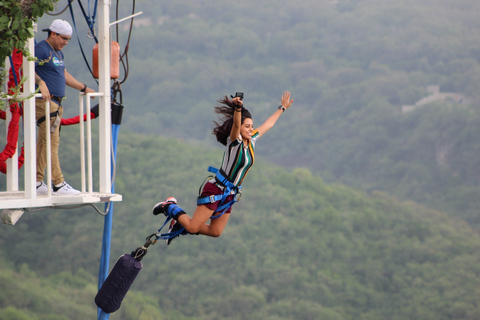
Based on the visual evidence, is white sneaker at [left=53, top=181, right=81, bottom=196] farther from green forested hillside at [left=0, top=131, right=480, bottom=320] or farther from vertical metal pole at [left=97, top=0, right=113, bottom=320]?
green forested hillside at [left=0, top=131, right=480, bottom=320]

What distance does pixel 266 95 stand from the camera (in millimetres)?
95875

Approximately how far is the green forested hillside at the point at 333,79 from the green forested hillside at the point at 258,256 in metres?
12.3

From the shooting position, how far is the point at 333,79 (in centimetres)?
9519

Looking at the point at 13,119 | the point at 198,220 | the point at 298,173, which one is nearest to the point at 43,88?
the point at 13,119

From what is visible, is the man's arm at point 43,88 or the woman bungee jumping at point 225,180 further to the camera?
the woman bungee jumping at point 225,180

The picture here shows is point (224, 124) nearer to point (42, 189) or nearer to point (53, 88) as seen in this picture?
point (53, 88)

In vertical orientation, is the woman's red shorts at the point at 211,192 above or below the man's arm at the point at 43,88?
below

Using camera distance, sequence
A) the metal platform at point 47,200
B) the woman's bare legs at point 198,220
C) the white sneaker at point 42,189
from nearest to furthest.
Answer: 1. the metal platform at point 47,200
2. the woman's bare legs at point 198,220
3. the white sneaker at point 42,189

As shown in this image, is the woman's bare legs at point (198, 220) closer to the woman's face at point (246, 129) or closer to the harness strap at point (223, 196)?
the harness strap at point (223, 196)

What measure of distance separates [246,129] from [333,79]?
9099cm

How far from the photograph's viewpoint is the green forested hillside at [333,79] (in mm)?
80312

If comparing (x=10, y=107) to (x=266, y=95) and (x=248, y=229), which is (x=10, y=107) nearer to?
(x=248, y=229)

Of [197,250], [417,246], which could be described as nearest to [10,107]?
[197,250]

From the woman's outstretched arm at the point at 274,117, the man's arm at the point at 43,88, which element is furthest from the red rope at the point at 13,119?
the woman's outstretched arm at the point at 274,117
